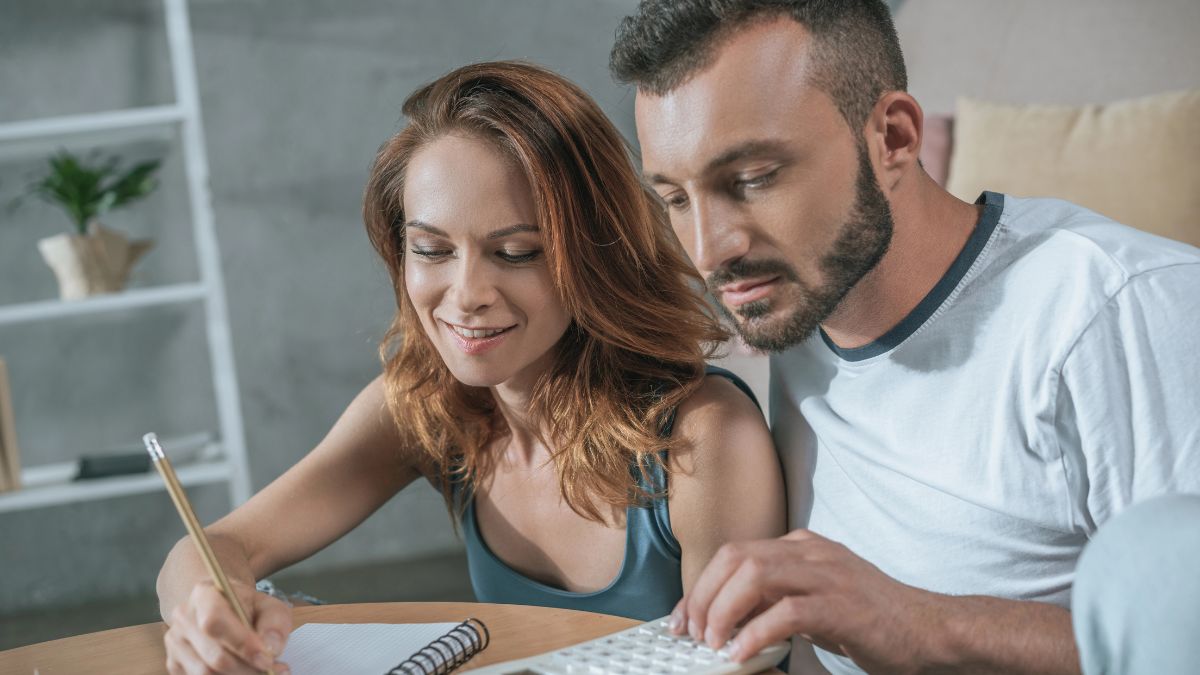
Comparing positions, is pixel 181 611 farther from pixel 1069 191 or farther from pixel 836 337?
pixel 1069 191

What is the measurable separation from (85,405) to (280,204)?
0.77m

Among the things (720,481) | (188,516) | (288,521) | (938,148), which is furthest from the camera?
(938,148)

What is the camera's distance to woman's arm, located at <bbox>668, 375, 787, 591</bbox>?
1224 mm

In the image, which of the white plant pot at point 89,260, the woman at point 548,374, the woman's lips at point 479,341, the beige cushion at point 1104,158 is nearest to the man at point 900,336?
the woman at point 548,374

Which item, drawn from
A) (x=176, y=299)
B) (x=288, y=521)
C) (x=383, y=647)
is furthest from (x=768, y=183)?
(x=176, y=299)

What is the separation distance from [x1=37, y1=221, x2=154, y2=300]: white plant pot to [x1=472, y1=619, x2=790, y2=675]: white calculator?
222cm

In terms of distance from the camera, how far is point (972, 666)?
0.91 m

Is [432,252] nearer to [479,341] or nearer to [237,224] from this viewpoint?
[479,341]

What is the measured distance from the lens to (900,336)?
1.12m

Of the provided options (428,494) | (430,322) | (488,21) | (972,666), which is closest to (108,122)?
(488,21)

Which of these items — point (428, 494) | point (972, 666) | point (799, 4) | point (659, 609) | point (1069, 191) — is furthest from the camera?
point (428, 494)

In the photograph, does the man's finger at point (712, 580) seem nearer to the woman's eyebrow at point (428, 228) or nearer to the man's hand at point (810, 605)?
the man's hand at point (810, 605)

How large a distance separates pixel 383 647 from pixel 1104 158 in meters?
1.75

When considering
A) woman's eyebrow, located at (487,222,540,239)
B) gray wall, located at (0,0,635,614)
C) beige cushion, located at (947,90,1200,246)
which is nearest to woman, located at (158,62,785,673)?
woman's eyebrow, located at (487,222,540,239)
